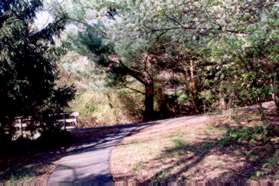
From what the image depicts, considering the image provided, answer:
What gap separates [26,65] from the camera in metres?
12.9

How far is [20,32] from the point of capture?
478 inches

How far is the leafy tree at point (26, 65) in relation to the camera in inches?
472

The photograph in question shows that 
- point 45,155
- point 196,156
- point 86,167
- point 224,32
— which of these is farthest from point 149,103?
point 224,32

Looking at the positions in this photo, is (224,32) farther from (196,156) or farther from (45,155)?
(45,155)

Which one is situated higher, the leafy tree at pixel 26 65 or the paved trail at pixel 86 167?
the leafy tree at pixel 26 65

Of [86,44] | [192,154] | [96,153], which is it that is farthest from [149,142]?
[86,44]

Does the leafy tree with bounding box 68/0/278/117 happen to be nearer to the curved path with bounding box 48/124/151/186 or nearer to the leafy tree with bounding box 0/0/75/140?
the leafy tree with bounding box 0/0/75/140

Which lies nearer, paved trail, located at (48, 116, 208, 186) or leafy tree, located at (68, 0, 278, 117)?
leafy tree, located at (68, 0, 278, 117)

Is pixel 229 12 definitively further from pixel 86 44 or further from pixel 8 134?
pixel 86 44

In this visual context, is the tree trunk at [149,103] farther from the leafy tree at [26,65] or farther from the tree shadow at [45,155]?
the leafy tree at [26,65]

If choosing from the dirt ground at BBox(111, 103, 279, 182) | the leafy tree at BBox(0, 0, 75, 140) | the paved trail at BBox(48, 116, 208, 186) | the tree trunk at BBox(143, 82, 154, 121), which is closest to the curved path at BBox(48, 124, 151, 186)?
the paved trail at BBox(48, 116, 208, 186)

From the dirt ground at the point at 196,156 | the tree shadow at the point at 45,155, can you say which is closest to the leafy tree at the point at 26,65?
the tree shadow at the point at 45,155

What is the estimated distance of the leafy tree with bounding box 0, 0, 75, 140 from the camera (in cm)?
1200

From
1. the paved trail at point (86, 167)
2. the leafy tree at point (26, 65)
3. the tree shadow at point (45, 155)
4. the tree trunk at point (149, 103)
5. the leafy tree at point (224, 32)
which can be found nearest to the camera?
the leafy tree at point (224, 32)
